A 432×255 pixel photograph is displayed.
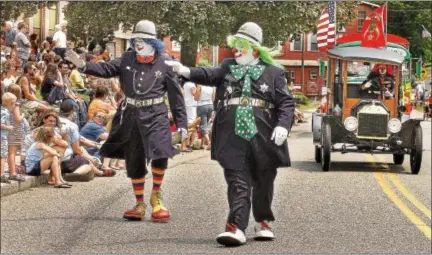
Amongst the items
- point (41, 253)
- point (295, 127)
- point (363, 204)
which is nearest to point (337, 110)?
point (363, 204)

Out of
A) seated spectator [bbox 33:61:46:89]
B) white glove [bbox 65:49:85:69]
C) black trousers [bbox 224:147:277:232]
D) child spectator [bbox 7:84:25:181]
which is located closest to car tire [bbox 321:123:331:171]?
seated spectator [bbox 33:61:46:89]

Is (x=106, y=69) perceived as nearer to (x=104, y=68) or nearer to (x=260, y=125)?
(x=104, y=68)

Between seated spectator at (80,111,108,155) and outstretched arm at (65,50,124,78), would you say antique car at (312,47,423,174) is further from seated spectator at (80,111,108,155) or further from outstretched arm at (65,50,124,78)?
outstretched arm at (65,50,124,78)

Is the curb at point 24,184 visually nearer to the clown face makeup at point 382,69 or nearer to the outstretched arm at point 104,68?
the outstretched arm at point 104,68

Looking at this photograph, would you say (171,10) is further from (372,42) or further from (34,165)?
(34,165)

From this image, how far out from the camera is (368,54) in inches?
780

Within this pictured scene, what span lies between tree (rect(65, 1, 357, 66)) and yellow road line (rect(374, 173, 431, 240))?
3036mm

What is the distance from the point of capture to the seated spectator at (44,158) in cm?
1377

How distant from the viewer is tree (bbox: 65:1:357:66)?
55.6 feet

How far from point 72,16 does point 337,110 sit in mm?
4715

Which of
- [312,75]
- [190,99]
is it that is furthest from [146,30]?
[312,75]

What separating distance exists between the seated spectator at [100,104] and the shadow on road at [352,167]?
3.97 m

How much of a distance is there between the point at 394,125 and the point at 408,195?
4636mm

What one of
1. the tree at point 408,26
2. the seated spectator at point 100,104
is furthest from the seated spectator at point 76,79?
the tree at point 408,26
